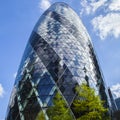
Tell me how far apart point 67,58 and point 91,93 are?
→ 12.6 meters

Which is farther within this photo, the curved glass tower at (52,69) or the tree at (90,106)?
the curved glass tower at (52,69)

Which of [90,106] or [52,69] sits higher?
[52,69]

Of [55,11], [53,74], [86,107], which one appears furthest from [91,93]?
[55,11]

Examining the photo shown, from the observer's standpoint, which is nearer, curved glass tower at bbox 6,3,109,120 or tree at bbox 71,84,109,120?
tree at bbox 71,84,109,120

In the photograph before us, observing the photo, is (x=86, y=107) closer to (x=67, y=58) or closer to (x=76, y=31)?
(x=67, y=58)

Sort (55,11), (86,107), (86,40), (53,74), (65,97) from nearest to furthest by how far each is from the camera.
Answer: (86,107) → (65,97) → (53,74) → (86,40) → (55,11)

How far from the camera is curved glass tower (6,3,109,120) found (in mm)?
37469

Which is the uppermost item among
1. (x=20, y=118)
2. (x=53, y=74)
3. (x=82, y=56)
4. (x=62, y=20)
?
(x=62, y=20)

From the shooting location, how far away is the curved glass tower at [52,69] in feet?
123

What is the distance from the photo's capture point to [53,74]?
1529 inches

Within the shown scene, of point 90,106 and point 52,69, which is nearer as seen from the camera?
point 90,106

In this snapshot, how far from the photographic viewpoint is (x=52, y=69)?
129 ft

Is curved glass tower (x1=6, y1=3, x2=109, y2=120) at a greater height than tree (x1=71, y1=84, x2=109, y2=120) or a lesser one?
greater

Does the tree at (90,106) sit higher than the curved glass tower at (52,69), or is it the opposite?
the curved glass tower at (52,69)
